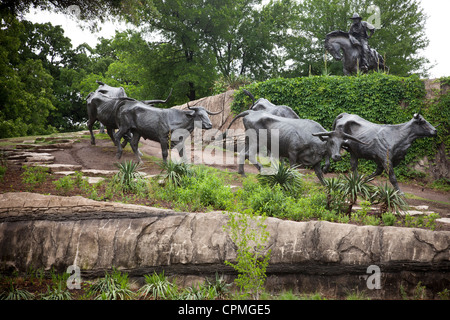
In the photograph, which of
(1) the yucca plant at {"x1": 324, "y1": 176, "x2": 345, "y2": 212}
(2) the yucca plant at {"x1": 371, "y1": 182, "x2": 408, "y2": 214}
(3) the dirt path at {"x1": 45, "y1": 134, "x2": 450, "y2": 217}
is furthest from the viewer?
(3) the dirt path at {"x1": 45, "y1": 134, "x2": 450, "y2": 217}

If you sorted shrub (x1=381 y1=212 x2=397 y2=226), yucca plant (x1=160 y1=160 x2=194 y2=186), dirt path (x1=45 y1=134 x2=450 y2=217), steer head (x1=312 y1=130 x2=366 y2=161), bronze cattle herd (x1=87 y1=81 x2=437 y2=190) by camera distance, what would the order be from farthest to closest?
dirt path (x1=45 y1=134 x2=450 y2=217), bronze cattle herd (x1=87 y1=81 x2=437 y2=190), steer head (x1=312 y1=130 x2=366 y2=161), yucca plant (x1=160 y1=160 x2=194 y2=186), shrub (x1=381 y1=212 x2=397 y2=226)

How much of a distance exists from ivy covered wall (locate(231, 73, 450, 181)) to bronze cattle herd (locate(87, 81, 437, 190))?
3878 mm

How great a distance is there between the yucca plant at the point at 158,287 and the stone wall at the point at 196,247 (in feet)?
0.61

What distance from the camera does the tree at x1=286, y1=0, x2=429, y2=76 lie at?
24.2 metres

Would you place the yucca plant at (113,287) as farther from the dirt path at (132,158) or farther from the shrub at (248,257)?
the dirt path at (132,158)

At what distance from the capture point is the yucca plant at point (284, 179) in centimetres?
754

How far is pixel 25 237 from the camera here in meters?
5.48

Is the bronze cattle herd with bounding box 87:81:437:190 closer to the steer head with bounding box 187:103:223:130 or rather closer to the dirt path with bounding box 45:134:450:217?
the steer head with bounding box 187:103:223:130

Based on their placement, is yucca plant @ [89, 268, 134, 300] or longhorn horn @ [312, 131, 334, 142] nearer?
yucca plant @ [89, 268, 134, 300]

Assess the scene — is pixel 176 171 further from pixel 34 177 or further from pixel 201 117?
pixel 34 177

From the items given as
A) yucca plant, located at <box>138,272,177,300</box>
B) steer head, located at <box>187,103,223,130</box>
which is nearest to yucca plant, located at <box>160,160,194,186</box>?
steer head, located at <box>187,103,223,130</box>

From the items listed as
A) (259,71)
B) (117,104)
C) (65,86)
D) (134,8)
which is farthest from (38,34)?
(117,104)

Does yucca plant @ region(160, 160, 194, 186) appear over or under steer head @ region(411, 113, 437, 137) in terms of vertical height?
under

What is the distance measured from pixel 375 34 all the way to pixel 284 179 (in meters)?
21.3
